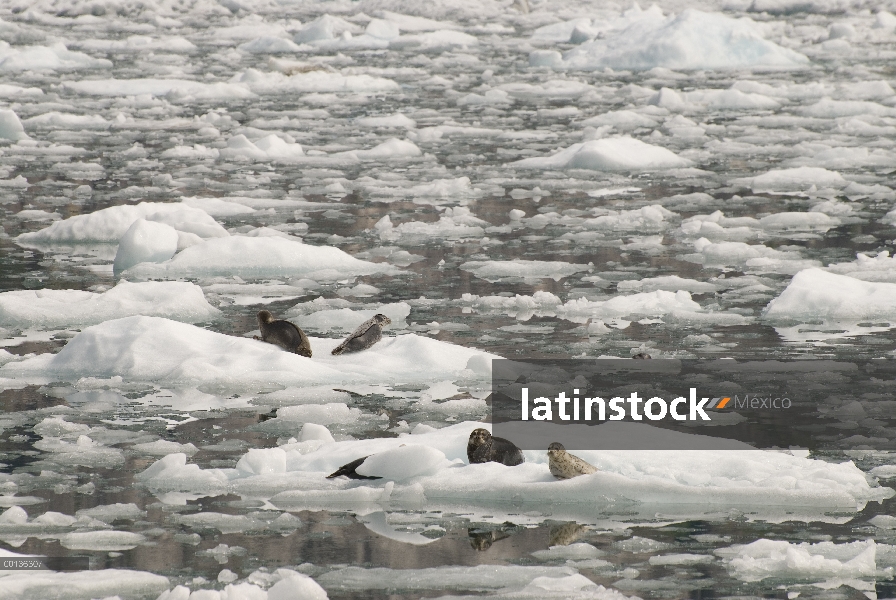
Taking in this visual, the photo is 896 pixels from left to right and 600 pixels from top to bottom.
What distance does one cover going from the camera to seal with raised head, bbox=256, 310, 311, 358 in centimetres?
611

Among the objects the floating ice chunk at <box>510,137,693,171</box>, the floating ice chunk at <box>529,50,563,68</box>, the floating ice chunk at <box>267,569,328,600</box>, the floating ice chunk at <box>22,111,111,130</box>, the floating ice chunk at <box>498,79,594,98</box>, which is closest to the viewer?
the floating ice chunk at <box>267,569,328,600</box>

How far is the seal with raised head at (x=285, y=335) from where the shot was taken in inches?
241

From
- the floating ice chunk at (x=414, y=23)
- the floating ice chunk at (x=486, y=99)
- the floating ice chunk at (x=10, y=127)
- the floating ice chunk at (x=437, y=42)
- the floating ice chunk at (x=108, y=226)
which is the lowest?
the floating ice chunk at (x=108, y=226)

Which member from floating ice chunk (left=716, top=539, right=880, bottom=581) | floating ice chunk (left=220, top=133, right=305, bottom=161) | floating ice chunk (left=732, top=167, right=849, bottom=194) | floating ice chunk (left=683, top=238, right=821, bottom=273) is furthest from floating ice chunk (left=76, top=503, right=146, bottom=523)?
floating ice chunk (left=220, top=133, right=305, bottom=161)

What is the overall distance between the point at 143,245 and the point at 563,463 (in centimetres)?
467

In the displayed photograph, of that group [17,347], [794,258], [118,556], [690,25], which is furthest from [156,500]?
[690,25]

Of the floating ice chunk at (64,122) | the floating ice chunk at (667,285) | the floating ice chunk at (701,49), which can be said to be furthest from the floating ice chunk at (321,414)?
the floating ice chunk at (701,49)

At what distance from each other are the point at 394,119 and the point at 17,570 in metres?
13.3

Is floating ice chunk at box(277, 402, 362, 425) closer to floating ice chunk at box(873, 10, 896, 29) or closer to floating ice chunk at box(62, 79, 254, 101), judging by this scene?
floating ice chunk at box(62, 79, 254, 101)

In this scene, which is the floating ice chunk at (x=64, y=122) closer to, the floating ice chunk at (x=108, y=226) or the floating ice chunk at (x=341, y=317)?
the floating ice chunk at (x=108, y=226)

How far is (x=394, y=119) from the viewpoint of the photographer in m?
16.7

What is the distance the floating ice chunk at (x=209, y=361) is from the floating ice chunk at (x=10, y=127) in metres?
9.68

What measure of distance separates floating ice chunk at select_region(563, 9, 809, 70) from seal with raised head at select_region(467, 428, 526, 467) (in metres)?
18.9

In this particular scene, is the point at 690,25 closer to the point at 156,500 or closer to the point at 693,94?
the point at 693,94
